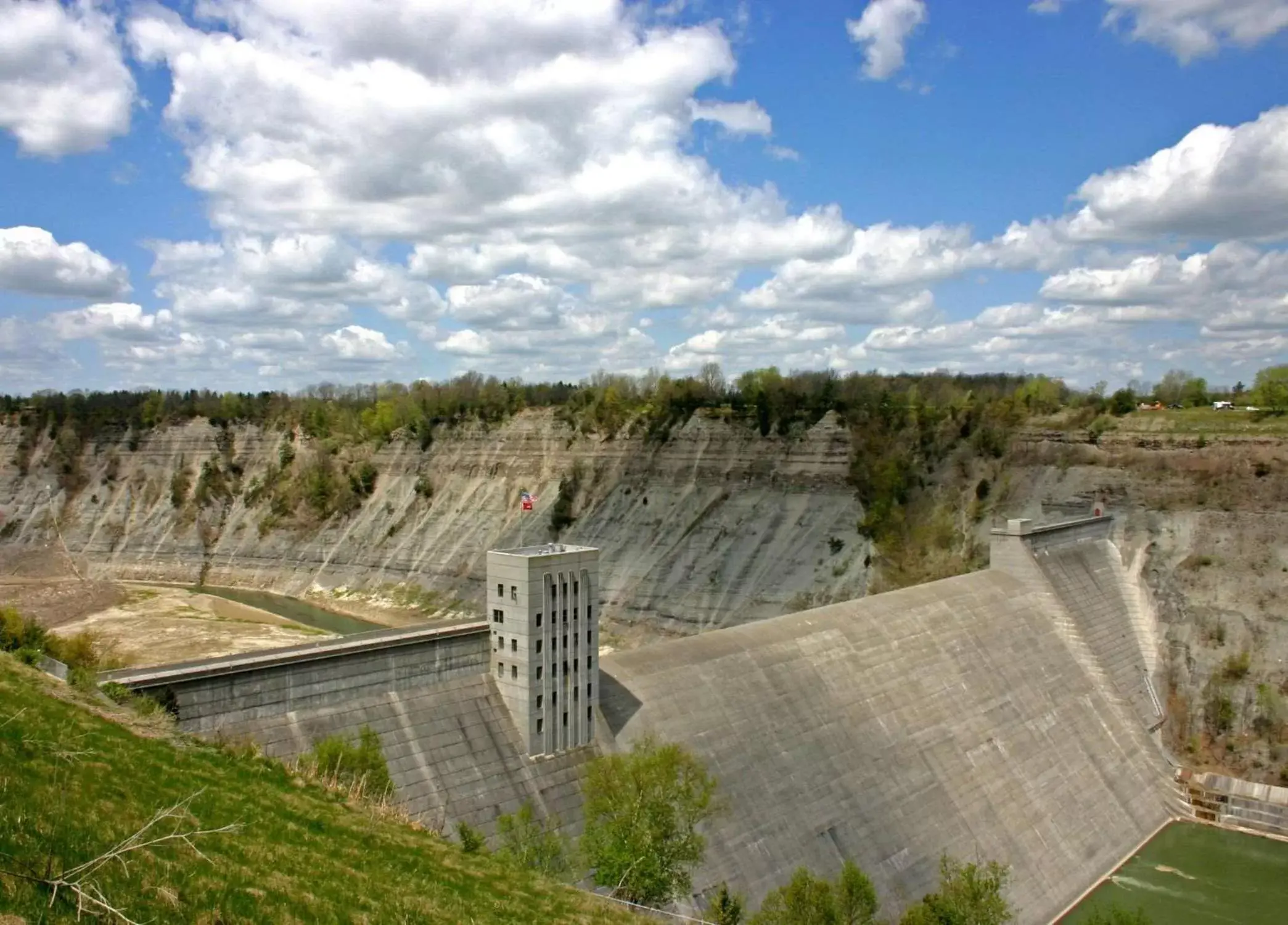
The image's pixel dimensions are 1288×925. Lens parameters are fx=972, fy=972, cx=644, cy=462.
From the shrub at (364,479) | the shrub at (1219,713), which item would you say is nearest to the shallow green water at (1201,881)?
the shrub at (1219,713)

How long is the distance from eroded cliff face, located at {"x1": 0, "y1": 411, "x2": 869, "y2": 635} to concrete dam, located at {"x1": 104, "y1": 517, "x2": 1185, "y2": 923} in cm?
1954

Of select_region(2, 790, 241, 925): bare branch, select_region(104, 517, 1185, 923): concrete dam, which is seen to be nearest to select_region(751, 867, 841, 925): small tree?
select_region(104, 517, 1185, 923): concrete dam

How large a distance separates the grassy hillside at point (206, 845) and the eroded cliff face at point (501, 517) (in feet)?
148

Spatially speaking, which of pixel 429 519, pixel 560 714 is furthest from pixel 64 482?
pixel 560 714

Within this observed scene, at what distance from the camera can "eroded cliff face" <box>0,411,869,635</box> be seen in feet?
207

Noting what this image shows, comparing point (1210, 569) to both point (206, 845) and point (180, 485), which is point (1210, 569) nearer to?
point (206, 845)

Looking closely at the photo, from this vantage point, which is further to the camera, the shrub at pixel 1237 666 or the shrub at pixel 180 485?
the shrub at pixel 180 485

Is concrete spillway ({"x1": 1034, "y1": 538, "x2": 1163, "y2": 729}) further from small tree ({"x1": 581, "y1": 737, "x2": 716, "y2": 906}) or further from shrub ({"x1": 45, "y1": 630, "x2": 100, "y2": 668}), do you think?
shrub ({"x1": 45, "y1": 630, "x2": 100, "y2": 668})

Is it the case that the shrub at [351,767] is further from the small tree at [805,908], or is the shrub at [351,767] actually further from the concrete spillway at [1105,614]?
the concrete spillway at [1105,614]

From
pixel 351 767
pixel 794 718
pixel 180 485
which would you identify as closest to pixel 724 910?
pixel 351 767

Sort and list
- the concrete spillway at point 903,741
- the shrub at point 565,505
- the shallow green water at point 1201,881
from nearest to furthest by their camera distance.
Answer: the concrete spillway at point 903,741
the shallow green water at point 1201,881
the shrub at point 565,505

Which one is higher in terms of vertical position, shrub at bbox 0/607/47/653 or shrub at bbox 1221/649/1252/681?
shrub at bbox 0/607/47/653

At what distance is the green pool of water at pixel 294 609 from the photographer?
75125 mm

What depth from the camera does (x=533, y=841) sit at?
21359mm
